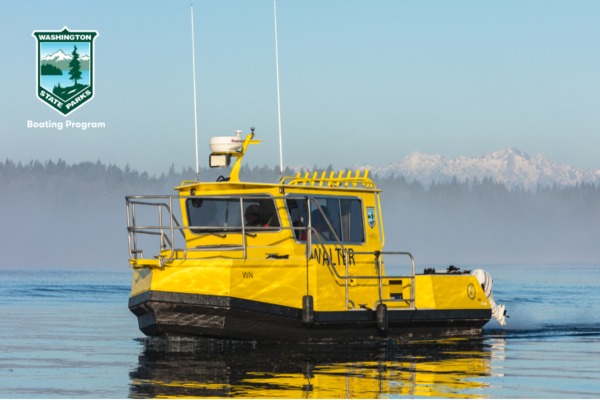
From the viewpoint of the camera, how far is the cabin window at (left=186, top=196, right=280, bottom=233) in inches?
A: 793

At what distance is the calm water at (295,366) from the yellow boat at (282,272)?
45 cm

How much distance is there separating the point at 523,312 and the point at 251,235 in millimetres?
17615

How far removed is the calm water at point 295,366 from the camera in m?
15.2

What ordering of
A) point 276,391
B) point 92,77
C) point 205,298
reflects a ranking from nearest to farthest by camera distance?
point 276,391 → point 205,298 → point 92,77

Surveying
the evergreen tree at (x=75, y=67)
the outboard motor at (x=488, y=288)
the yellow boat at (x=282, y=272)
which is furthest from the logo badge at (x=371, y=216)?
the evergreen tree at (x=75, y=67)

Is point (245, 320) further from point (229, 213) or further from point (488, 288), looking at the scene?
point (488, 288)

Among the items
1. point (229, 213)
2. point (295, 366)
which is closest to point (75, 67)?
point (229, 213)

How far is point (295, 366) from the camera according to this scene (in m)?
17.5

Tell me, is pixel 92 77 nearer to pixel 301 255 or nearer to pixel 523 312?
pixel 301 255

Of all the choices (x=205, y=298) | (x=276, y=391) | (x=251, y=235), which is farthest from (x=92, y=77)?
(x=276, y=391)

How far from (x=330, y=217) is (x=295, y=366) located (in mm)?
3926

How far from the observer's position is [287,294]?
19.2 m

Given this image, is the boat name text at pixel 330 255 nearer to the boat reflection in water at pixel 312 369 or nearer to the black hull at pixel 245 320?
the black hull at pixel 245 320

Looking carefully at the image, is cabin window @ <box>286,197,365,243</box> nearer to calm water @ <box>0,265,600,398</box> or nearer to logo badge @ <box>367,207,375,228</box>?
logo badge @ <box>367,207,375,228</box>
